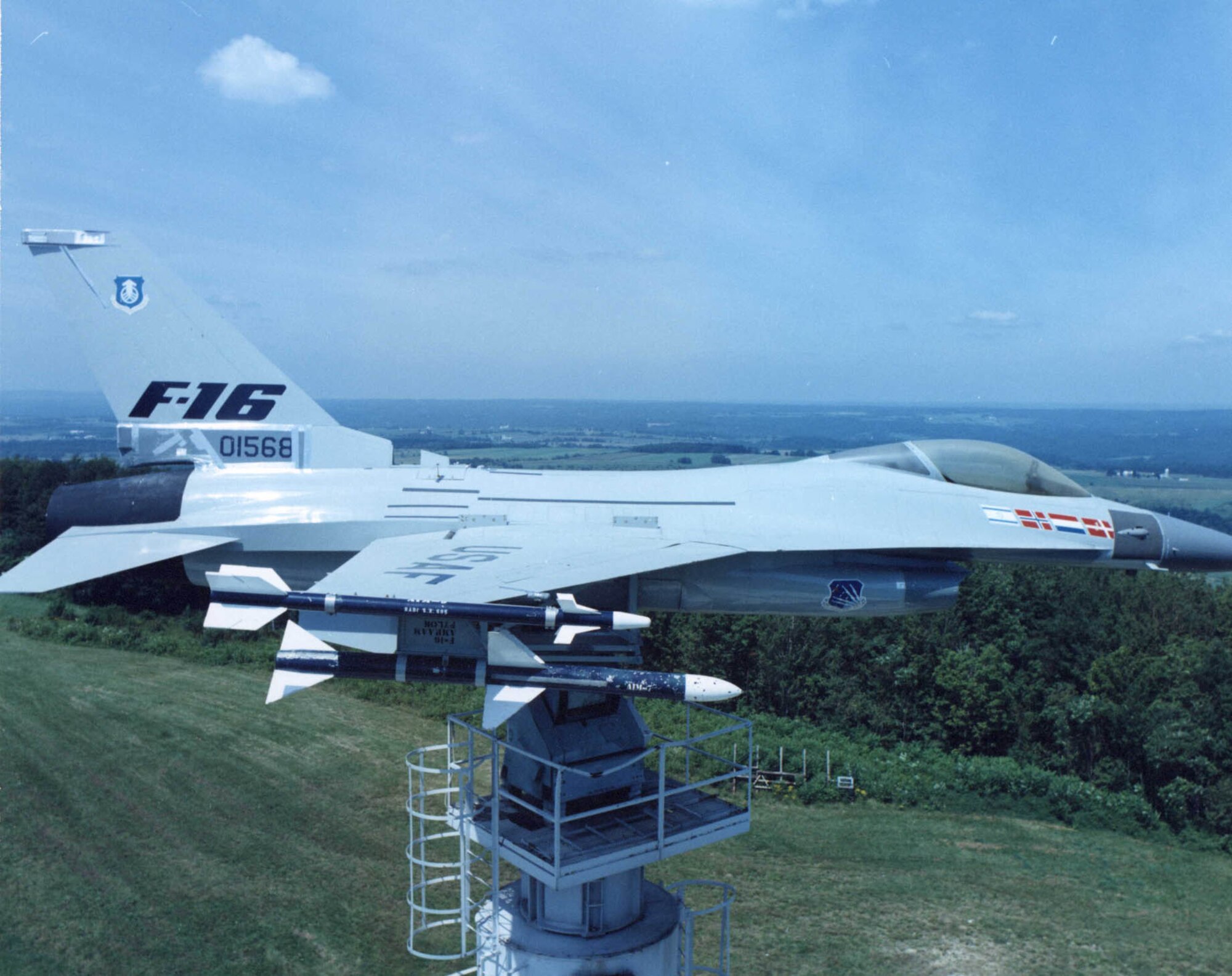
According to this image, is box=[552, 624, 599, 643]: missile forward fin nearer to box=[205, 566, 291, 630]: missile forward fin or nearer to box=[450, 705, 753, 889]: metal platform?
box=[450, 705, 753, 889]: metal platform

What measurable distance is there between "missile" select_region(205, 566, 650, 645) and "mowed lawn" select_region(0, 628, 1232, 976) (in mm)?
9098

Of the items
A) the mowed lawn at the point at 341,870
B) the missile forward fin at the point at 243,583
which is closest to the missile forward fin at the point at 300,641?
the missile forward fin at the point at 243,583

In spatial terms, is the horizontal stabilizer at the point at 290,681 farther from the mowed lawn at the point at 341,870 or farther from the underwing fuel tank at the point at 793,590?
the mowed lawn at the point at 341,870

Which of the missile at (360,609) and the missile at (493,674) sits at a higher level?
the missile at (360,609)

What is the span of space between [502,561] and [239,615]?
2.76 meters

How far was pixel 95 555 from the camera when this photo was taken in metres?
10.4

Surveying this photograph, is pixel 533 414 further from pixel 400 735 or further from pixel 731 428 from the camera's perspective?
pixel 400 735

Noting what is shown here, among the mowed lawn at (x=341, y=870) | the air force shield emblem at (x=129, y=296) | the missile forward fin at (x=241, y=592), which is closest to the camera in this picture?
the missile forward fin at (x=241, y=592)

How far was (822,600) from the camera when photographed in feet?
34.9

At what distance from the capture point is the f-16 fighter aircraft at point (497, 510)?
10539 millimetres

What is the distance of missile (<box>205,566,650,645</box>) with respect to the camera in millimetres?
7391

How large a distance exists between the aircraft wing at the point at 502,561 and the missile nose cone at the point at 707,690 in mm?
1656

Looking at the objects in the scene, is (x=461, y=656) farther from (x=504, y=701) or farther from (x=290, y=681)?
(x=290, y=681)

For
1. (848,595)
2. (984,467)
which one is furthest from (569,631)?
(984,467)
